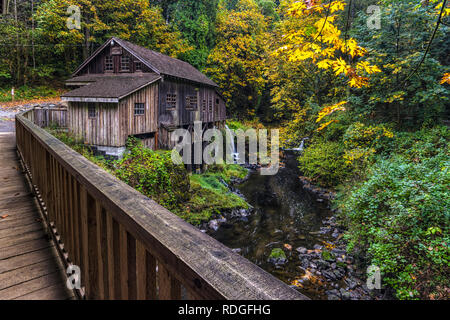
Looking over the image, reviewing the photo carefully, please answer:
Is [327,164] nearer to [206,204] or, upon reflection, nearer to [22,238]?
[206,204]

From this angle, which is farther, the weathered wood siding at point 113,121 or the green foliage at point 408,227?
the weathered wood siding at point 113,121

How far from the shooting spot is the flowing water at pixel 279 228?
8013mm

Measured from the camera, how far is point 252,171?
20.2m

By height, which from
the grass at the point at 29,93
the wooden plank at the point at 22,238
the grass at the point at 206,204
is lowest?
the grass at the point at 206,204

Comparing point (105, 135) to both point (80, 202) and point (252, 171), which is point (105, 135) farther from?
point (80, 202)

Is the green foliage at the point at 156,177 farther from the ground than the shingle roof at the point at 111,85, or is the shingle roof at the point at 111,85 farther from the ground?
the shingle roof at the point at 111,85

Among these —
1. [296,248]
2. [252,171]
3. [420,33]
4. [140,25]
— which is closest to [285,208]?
[296,248]

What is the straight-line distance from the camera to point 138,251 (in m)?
1.17

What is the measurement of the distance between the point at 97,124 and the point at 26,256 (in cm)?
1167

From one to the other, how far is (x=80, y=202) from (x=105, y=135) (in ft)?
40.1

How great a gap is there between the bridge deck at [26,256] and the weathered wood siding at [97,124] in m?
8.64

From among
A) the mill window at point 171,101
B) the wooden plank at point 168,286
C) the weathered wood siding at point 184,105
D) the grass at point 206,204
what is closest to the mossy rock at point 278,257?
the grass at point 206,204

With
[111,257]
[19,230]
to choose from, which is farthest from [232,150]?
[111,257]

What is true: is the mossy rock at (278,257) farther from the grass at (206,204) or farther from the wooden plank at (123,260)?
the wooden plank at (123,260)
